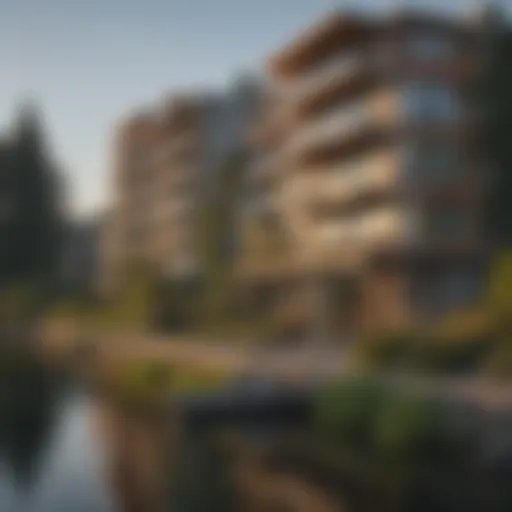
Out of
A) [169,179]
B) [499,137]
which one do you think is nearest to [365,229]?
[499,137]

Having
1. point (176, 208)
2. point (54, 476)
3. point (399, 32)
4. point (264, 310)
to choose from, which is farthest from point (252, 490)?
point (176, 208)

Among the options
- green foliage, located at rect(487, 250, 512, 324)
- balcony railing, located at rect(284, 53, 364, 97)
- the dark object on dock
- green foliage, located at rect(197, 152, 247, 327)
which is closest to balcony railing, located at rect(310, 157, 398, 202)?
balcony railing, located at rect(284, 53, 364, 97)

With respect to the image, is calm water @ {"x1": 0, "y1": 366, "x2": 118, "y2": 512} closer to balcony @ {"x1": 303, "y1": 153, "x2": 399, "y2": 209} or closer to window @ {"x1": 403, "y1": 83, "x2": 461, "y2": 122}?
balcony @ {"x1": 303, "y1": 153, "x2": 399, "y2": 209}

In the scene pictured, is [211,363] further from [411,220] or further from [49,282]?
[411,220]

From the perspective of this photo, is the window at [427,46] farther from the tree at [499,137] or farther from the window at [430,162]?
the window at [430,162]

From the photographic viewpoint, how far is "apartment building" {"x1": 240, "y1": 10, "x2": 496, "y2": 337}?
21.0 metres

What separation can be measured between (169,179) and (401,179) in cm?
824

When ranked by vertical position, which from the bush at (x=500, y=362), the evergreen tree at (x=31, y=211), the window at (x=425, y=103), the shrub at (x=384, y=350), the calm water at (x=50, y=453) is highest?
the window at (x=425, y=103)

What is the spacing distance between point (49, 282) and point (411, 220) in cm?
847

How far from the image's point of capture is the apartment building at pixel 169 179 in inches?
848

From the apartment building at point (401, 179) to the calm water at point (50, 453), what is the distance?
6.09 meters

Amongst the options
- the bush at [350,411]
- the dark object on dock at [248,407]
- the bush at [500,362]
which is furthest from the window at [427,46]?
the bush at [350,411]

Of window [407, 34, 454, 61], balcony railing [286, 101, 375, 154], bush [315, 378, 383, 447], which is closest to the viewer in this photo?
bush [315, 378, 383, 447]

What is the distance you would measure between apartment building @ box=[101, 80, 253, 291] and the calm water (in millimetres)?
2436
